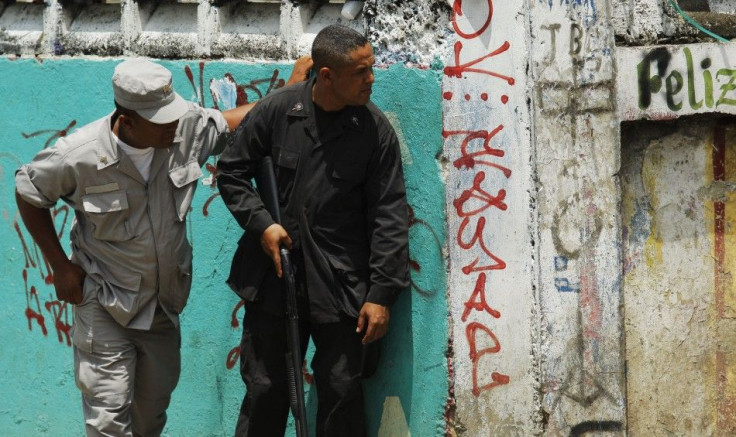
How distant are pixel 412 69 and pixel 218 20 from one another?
3.22 feet

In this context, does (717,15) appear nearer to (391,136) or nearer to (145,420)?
(391,136)

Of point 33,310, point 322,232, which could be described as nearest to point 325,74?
point 322,232

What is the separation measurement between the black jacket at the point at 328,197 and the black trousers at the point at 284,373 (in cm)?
12

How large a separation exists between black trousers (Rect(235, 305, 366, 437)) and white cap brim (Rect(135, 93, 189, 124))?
36.4 inches

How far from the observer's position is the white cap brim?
4.48m

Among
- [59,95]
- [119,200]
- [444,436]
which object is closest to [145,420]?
[119,200]

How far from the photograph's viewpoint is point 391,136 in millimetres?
4887

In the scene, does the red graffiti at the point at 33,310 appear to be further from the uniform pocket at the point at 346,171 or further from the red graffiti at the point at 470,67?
the red graffiti at the point at 470,67

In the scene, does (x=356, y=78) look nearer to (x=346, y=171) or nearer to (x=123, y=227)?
(x=346, y=171)

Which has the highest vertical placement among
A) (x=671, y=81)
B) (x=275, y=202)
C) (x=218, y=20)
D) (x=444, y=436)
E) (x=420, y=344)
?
(x=218, y=20)

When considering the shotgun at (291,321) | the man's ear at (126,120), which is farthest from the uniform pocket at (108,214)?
the shotgun at (291,321)

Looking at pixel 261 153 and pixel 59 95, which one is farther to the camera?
pixel 59 95

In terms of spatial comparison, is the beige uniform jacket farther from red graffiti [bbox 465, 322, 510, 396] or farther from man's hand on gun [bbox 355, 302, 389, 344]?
red graffiti [bbox 465, 322, 510, 396]

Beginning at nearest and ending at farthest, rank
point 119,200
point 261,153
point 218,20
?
1. point 119,200
2. point 261,153
3. point 218,20
